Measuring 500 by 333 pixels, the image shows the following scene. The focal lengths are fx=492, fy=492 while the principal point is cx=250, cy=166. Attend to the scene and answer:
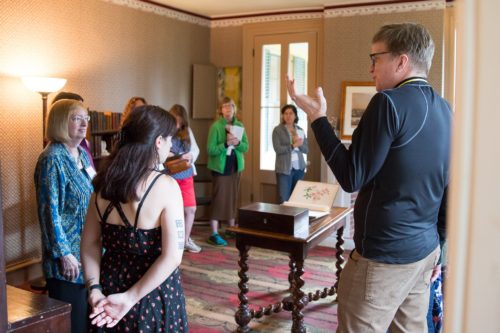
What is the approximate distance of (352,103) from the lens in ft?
19.0

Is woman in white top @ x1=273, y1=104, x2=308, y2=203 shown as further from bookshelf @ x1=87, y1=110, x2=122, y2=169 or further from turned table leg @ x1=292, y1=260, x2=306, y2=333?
turned table leg @ x1=292, y1=260, x2=306, y2=333

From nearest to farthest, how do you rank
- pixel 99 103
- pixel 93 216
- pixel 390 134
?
pixel 390 134 < pixel 93 216 < pixel 99 103

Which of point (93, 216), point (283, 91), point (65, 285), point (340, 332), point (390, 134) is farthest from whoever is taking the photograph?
point (283, 91)

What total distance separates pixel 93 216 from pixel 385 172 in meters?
1.09

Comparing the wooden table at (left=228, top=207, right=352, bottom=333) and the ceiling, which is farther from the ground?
the ceiling

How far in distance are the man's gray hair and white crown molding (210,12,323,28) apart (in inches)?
188

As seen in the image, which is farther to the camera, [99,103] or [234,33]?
[234,33]

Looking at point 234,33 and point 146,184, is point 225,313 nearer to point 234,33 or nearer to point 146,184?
point 146,184

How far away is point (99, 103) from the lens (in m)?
5.34

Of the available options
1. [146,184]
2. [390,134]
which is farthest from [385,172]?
[146,184]

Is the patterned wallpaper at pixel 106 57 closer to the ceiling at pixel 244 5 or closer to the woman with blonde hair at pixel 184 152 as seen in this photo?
the ceiling at pixel 244 5

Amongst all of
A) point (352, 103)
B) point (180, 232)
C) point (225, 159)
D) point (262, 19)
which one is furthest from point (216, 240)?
point (180, 232)

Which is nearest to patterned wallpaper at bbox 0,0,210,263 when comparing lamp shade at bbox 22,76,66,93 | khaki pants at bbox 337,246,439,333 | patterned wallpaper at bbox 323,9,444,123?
lamp shade at bbox 22,76,66,93

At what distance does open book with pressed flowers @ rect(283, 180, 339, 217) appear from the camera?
10.9ft
